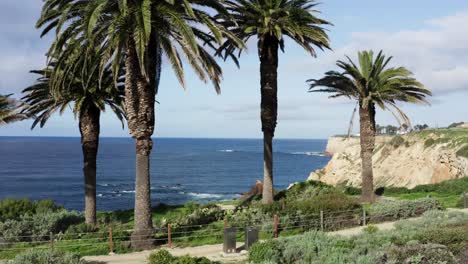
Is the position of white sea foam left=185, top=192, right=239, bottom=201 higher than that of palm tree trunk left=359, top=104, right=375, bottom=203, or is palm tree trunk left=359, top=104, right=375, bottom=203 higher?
palm tree trunk left=359, top=104, right=375, bottom=203

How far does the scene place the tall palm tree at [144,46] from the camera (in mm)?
17750

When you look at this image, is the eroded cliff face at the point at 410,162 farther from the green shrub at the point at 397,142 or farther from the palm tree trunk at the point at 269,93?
the palm tree trunk at the point at 269,93

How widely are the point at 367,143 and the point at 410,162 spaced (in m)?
44.1

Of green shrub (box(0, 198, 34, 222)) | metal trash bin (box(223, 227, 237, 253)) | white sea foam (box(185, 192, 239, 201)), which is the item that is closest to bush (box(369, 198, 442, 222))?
metal trash bin (box(223, 227, 237, 253))

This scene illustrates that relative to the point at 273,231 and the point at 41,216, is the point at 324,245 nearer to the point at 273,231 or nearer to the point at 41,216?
the point at 273,231

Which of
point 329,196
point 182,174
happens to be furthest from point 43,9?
point 182,174

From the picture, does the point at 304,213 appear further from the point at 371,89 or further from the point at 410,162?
the point at 410,162

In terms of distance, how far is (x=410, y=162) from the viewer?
228 ft

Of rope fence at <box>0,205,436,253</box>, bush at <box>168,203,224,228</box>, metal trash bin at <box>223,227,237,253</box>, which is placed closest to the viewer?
metal trash bin at <box>223,227,237,253</box>

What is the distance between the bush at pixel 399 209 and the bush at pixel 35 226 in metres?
15.3

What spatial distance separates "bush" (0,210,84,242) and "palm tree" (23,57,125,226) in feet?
4.12

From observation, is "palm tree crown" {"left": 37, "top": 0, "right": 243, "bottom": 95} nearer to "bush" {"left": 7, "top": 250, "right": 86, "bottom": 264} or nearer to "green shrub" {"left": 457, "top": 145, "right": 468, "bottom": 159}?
"bush" {"left": 7, "top": 250, "right": 86, "bottom": 264}

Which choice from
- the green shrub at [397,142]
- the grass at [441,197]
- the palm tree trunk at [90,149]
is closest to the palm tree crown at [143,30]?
the palm tree trunk at [90,149]

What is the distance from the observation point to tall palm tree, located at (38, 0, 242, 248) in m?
17.8
